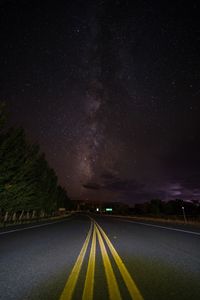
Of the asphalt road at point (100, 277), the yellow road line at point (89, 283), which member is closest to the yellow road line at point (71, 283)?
the asphalt road at point (100, 277)

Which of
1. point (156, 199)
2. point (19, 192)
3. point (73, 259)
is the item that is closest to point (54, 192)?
point (19, 192)

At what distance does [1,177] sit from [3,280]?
82.3 ft

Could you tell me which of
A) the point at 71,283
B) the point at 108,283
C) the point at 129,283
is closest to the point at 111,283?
the point at 108,283

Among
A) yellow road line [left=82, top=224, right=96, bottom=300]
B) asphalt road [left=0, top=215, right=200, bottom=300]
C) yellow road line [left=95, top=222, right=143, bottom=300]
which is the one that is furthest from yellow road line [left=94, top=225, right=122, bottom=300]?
yellow road line [left=82, top=224, right=96, bottom=300]

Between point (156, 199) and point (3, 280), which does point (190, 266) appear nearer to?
point (3, 280)

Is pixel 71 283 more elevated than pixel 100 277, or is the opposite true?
Answer: pixel 100 277

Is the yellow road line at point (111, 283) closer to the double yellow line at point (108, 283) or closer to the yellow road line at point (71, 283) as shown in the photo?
the double yellow line at point (108, 283)

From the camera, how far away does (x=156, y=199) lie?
143 meters

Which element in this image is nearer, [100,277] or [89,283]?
[89,283]

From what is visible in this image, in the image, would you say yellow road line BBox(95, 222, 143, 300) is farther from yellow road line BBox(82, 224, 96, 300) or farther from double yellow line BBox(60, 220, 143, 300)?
yellow road line BBox(82, 224, 96, 300)

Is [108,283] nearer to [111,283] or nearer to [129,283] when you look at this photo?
[111,283]

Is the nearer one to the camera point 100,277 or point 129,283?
point 129,283

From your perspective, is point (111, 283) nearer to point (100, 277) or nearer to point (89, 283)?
point (89, 283)

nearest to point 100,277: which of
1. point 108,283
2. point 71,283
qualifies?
point 108,283
